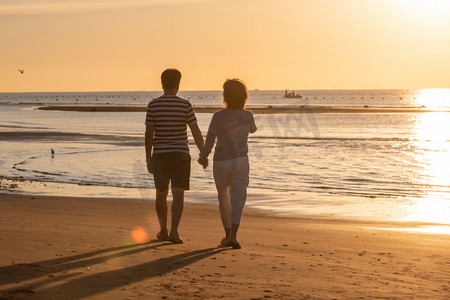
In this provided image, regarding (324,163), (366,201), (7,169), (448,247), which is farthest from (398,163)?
(448,247)

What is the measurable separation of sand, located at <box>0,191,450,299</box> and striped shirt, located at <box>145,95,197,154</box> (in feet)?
4.04

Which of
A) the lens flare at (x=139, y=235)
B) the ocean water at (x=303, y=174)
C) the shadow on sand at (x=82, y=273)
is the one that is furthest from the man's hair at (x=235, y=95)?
the ocean water at (x=303, y=174)

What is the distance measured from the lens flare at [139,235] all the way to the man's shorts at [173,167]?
0.88 metres

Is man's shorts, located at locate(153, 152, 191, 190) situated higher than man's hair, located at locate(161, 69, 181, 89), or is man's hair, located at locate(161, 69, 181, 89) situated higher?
man's hair, located at locate(161, 69, 181, 89)

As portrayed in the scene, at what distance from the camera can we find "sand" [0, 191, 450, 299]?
5.43 meters

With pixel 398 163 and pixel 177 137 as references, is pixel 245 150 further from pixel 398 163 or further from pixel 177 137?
pixel 398 163

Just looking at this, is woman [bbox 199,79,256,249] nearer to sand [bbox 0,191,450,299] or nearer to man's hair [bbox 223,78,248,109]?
man's hair [bbox 223,78,248,109]

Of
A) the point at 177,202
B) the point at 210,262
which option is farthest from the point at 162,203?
the point at 210,262

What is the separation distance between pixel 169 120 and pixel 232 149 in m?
0.84

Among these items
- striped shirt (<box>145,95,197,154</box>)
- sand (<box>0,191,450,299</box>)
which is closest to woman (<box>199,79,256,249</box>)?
striped shirt (<box>145,95,197,154</box>)

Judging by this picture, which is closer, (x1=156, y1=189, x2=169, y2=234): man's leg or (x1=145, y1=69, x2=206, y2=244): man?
(x1=145, y1=69, x2=206, y2=244): man

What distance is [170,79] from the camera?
7656 millimetres

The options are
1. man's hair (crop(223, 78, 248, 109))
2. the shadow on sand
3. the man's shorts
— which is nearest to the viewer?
the shadow on sand

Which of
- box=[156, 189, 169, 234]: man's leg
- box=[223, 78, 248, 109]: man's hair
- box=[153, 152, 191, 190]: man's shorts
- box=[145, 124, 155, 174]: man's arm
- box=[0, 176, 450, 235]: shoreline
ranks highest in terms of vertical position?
box=[223, 78, 248, 109]: man's hair
